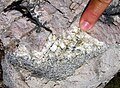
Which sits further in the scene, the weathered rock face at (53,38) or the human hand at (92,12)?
the weathered rock face at (53,38)

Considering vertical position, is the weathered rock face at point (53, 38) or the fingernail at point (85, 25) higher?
→ the fingernail at point (85, 25)

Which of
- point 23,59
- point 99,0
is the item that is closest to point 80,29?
point 99,0

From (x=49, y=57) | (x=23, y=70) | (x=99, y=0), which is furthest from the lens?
(x=23, y=70)

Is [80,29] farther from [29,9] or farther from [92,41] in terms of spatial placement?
[29,9]

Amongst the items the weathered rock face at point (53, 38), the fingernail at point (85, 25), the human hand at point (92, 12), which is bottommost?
the weathered rock face at point (53, 38)

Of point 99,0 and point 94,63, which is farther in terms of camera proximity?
point 94,63
